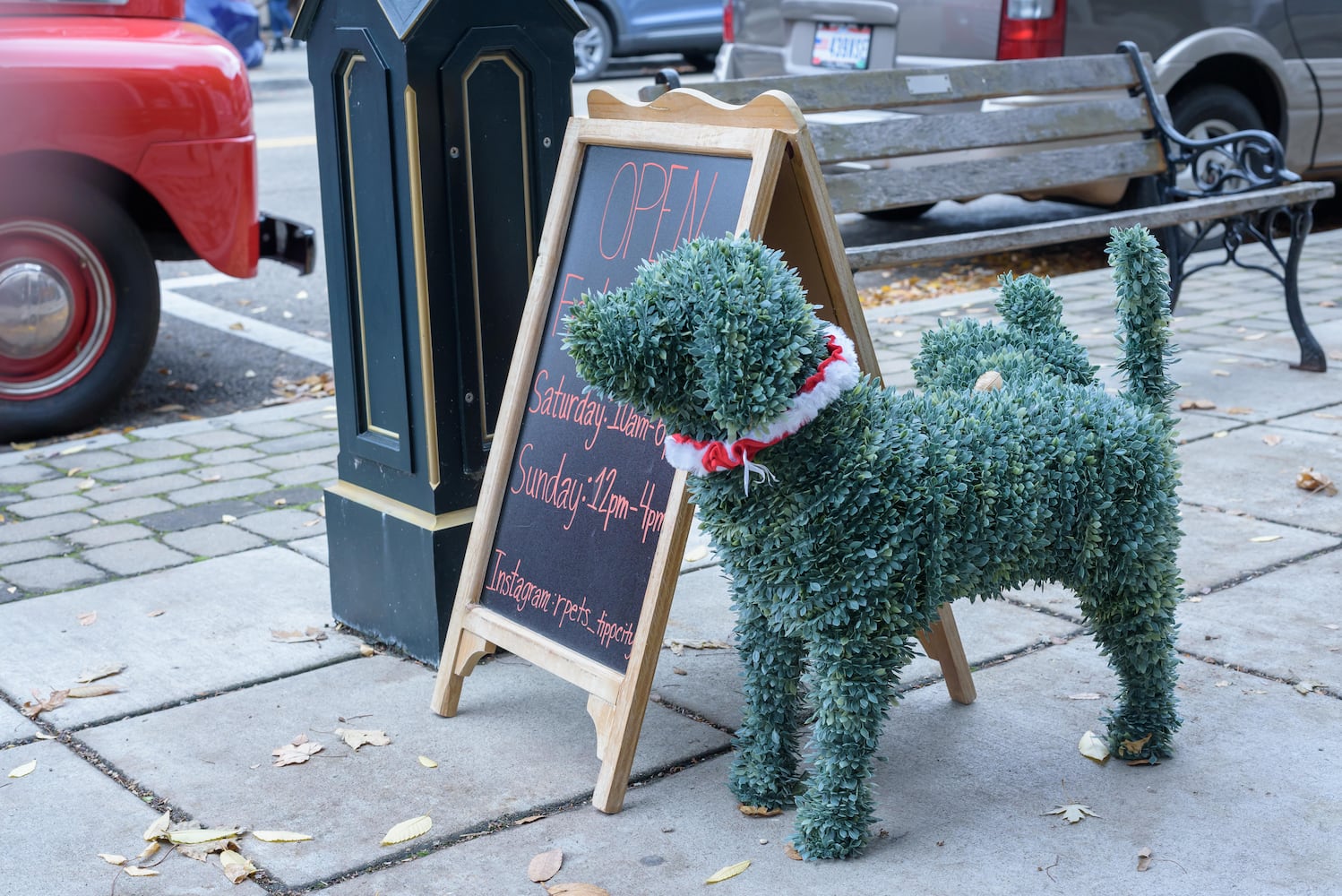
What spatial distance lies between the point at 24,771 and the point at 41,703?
13.3 inches

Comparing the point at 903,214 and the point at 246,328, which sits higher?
the point at 903,214

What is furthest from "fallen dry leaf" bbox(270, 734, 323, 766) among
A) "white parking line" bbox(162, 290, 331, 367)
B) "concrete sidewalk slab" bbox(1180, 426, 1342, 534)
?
"white parking line" bbox(162, 290, 331, 367)

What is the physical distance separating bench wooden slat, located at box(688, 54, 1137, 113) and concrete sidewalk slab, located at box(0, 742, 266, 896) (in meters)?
2.99

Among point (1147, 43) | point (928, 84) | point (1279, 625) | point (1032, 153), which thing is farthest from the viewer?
point (1147, 43)

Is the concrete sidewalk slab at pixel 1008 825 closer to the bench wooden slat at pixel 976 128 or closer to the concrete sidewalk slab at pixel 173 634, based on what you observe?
the concrete sidewalk slab at pixel 173 634

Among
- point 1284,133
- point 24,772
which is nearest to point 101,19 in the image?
point 24,772

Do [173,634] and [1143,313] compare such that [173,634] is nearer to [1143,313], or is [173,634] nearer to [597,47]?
[1143,313]

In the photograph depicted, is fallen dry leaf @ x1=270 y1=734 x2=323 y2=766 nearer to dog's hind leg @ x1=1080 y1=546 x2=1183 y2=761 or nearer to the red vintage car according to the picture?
dog's hind leg @ x1=1080 y1=546 x2=1183 y2=761

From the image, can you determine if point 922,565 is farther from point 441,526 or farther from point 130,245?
point 130,245

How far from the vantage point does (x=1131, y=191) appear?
7754mm

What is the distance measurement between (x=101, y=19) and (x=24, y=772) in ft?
12.7

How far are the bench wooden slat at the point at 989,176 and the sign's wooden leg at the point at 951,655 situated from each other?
7.94ft

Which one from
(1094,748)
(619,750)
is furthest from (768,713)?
(1094,748)

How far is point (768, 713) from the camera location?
2889 millimetres
